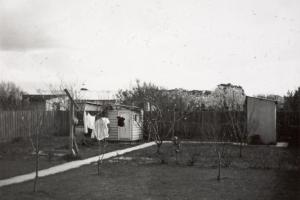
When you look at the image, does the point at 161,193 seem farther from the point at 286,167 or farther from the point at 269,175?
the point at 286,167

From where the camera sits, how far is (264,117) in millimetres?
24391

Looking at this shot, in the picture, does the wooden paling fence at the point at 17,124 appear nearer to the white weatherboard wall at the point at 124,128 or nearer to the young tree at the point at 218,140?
the white weatherboard wall at the point at 124,128

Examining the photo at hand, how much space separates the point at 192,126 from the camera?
1148 inches

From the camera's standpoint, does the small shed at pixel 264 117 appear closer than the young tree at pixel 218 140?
No

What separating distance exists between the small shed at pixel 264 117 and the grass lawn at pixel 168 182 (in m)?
9.74

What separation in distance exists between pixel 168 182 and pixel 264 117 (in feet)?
50.9

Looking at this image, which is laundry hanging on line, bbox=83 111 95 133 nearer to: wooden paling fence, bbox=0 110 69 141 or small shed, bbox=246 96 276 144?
wooden paling fence, bbox=0 110 69 141

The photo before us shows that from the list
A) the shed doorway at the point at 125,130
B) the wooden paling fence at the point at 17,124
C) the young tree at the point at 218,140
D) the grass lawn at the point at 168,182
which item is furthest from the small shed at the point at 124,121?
the grass lawn at the point at 168,182

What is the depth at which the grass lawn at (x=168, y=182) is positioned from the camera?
8.97m

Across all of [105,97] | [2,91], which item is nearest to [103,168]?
[105,97]

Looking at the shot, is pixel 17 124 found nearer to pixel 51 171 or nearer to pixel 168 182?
pixel 51 171

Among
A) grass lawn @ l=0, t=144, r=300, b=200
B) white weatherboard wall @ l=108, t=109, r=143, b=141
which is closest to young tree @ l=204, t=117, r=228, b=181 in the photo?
grass lawn @ l=0, t=144, r=300, b=200

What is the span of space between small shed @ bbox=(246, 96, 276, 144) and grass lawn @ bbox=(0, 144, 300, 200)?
9.74 metres

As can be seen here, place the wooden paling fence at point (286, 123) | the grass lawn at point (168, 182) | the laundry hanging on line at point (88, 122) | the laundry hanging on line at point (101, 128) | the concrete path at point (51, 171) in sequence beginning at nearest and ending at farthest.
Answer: the grass lawn at point (168, 182) < the concrete path at point (51, 171) < the laundry hanging on line at point (101, 128) < the laundry hanging on line at point (88, 122) < the wooden paling fence at point (286, 123)
